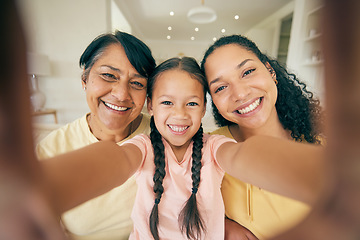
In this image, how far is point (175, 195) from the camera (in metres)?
0.69

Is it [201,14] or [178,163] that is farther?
[201,14]

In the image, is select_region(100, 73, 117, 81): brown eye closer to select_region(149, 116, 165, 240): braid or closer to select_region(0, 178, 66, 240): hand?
select_region(149, 116, 165, 240): braid

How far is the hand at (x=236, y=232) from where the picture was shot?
0.73 meters

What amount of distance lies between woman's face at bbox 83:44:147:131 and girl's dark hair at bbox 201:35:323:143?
13.5 inches

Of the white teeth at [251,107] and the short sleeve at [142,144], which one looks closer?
the short sleeve at [142,144]

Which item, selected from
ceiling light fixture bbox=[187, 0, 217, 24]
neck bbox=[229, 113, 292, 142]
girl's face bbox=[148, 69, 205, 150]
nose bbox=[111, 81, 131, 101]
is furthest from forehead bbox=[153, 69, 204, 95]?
ceiling light fixture bbox=[187, 0, 217, 24]

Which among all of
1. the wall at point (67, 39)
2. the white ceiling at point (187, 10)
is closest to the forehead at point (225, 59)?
the wall at point (67, 39)

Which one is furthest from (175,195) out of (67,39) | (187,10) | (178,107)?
(187,10)

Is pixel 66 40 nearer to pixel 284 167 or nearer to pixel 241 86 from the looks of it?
pixel 241 86

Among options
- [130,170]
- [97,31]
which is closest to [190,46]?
[97,31]

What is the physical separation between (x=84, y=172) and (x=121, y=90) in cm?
49

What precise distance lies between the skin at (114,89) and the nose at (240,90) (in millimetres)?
393

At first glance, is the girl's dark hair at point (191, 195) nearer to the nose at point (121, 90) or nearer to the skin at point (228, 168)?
the skin at point (228, 168)

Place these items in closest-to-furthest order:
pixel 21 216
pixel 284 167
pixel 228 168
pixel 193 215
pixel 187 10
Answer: pixel 21 216
pixel 284 167
pixel 228 168
pixel 193 215
pixel 187 10
